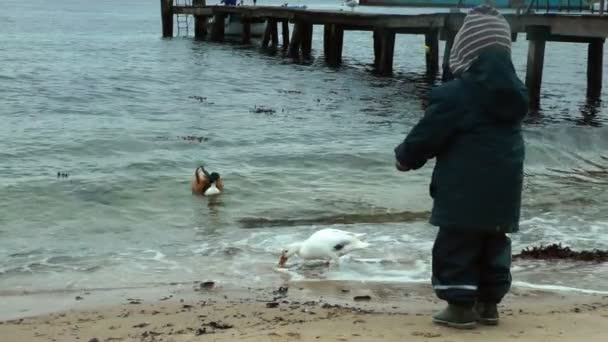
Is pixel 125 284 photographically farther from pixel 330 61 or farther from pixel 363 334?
pixel 330 61

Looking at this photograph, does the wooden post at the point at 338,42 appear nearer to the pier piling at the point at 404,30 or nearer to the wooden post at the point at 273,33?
the pier piling at the point at 404,30

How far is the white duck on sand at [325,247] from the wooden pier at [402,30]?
10106 mm

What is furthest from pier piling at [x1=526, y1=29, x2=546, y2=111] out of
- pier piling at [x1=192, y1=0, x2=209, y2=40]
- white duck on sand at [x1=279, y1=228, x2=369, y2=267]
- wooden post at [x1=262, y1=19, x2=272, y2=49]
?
pier piling at [x1=192, y1=0, x2=209, y2=40]

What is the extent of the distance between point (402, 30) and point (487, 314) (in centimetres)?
2561

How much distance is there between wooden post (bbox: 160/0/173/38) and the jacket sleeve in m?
41.6

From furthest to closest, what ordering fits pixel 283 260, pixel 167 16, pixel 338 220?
pixel 167 16 → pixel 338 220 → pixel 283 260

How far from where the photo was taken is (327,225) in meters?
10.3

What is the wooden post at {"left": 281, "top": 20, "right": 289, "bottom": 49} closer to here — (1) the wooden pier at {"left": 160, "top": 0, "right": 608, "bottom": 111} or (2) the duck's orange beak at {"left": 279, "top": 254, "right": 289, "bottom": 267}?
(1) the wooden pier at {"left": 160, "top": 0, "right": 608, "bottom": 111}

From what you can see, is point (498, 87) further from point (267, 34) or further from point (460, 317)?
point (267, 34)

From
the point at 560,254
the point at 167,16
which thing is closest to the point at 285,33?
the point at 167,16

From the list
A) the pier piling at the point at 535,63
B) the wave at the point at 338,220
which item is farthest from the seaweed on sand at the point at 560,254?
the pier piling at the point at 535,63

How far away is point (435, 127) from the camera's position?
15.1 feet

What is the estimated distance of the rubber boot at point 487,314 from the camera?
16.3ft

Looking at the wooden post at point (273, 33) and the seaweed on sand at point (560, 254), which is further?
the wooden post at point (273, 33)
